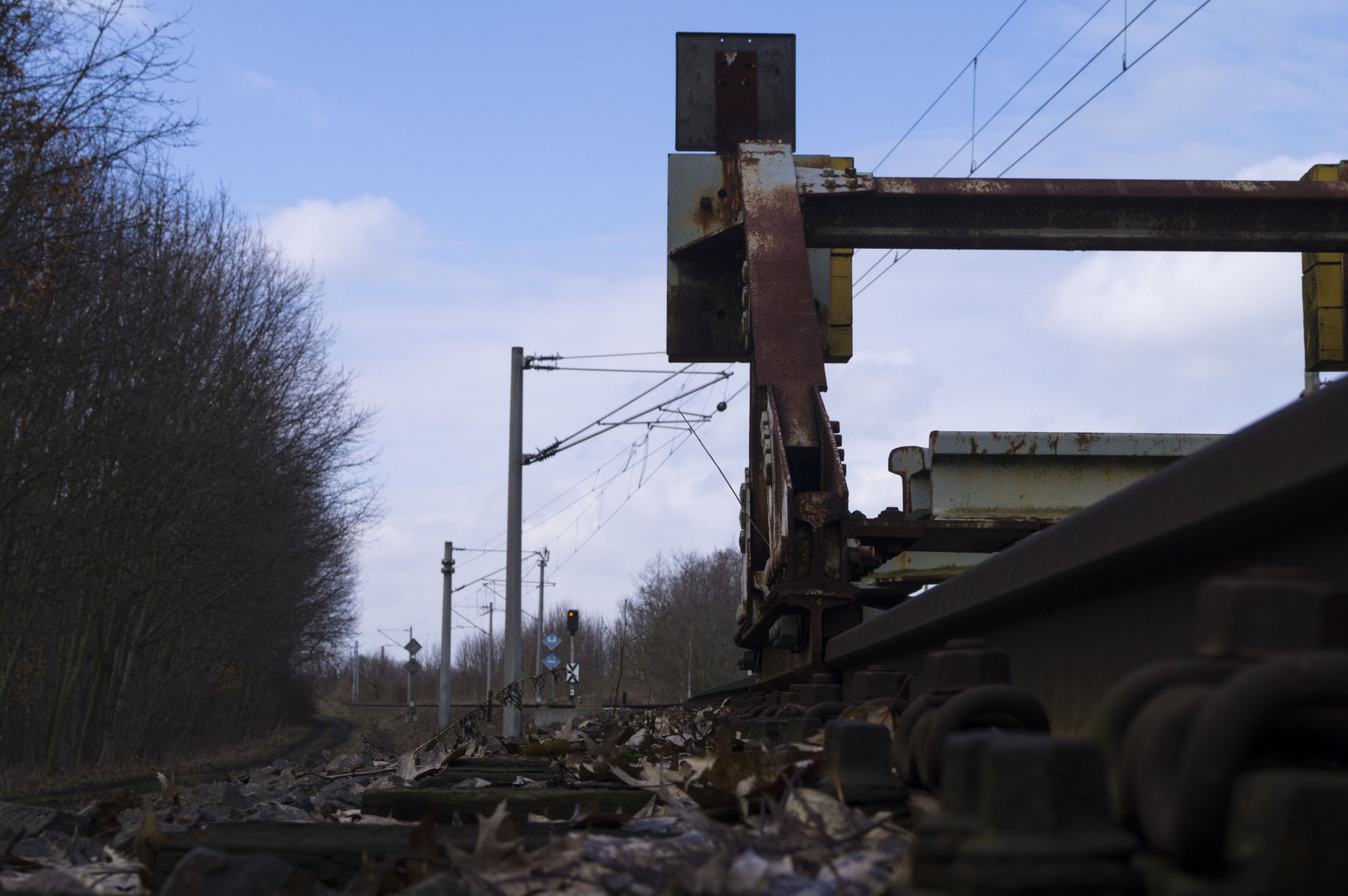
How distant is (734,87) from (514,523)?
14095 mm

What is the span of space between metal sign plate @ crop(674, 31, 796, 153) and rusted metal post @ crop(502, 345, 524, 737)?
1321cm

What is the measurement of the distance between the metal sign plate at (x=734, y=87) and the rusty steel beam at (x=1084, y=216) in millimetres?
1151

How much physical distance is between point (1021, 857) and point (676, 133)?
6.57 m

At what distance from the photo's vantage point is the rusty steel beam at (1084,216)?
620 centimetres

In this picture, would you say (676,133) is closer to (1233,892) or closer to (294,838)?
(294,838)

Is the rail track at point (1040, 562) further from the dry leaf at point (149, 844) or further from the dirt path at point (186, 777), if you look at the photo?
the dirt path at point (186, 777)

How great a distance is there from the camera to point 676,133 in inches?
278

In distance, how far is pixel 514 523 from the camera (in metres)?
20.6

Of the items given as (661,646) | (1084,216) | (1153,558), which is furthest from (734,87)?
(661,646)

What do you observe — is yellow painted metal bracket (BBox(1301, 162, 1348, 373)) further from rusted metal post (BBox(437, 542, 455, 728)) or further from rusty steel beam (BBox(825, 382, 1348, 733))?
rusted metal post (BBox(437, 542, 455, 728))

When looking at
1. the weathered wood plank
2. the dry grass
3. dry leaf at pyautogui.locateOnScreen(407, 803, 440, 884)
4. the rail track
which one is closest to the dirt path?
the dry grass

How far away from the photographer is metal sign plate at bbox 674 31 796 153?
23.7 ft

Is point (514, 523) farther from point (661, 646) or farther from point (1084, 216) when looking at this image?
point (661, 646)

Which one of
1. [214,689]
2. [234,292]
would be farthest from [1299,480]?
[214,689]
